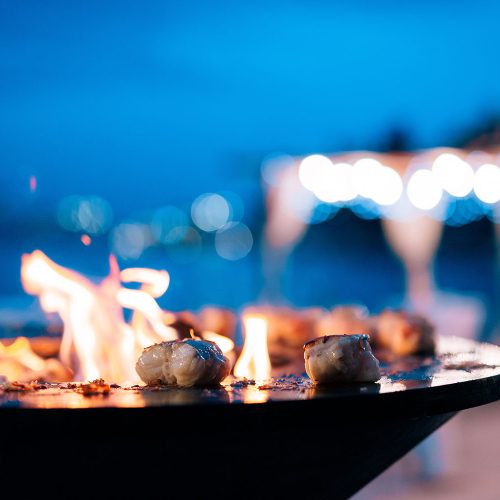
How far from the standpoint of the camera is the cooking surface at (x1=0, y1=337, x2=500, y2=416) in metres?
2.06

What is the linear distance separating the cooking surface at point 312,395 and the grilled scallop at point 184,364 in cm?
6

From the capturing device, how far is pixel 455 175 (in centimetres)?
1287

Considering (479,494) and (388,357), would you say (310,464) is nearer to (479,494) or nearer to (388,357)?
(388,357)

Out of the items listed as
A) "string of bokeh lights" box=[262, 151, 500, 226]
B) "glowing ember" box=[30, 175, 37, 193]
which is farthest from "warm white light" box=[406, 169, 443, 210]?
"glowing ember" box=[30, 175, 37, 193]

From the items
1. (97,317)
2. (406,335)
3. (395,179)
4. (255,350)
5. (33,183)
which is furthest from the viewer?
(395,179)

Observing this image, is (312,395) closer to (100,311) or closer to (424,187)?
(100,311)

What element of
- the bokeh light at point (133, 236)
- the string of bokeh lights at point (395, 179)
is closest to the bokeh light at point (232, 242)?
the bokeh light at point (133, 236)

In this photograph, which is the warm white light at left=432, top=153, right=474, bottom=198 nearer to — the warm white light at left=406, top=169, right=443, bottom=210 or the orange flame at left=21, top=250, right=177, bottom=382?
the warm white light at left=406, top=169, right=443, bottom=210

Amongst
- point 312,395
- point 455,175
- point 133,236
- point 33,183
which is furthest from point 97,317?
point 133,236

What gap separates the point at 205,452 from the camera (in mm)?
2158

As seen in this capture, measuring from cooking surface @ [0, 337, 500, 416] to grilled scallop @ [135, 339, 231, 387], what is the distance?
62mm

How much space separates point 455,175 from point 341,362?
11.0 meters

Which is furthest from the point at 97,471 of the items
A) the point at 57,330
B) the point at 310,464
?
the point at 57,330

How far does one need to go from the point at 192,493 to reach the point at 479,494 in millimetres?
3661
